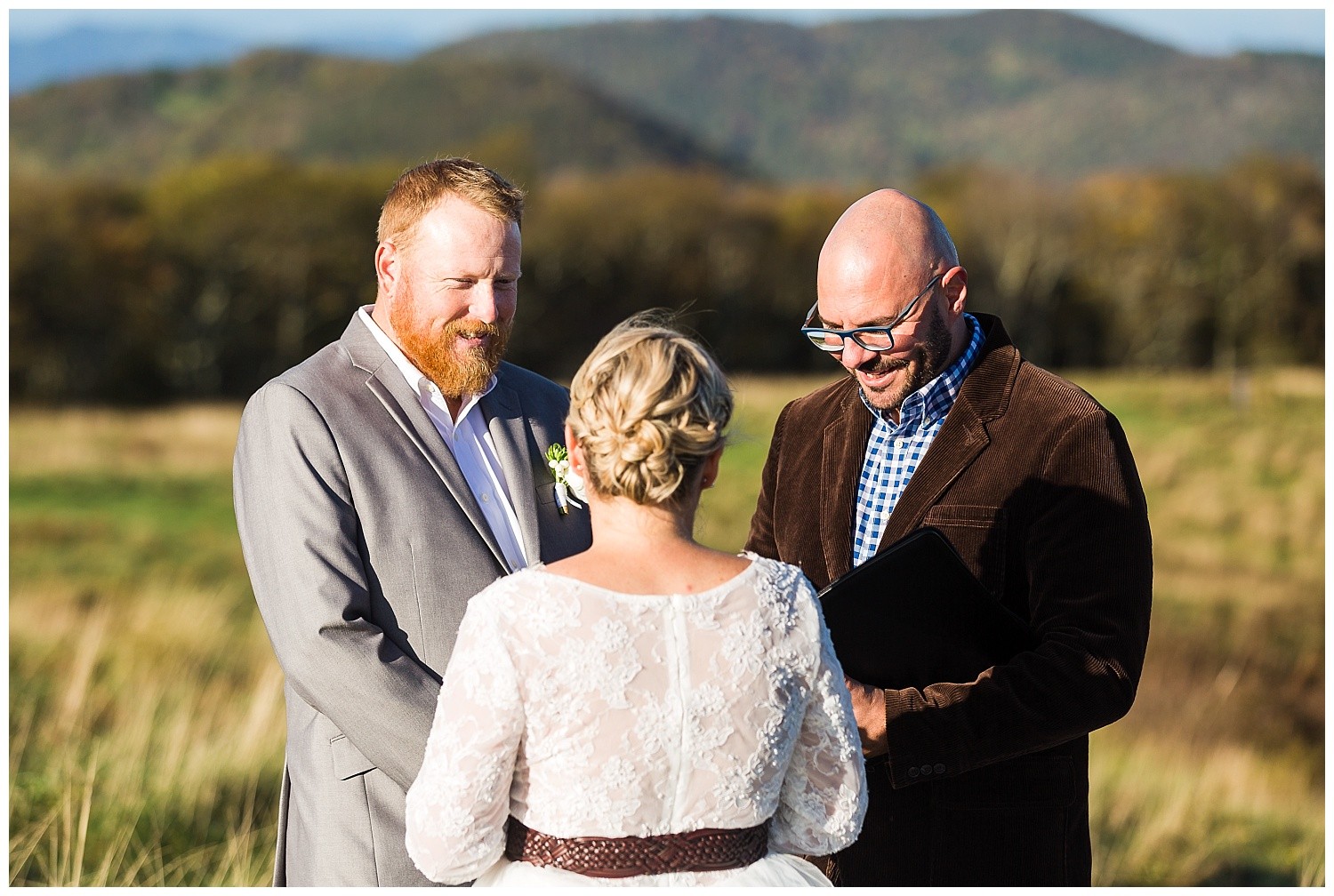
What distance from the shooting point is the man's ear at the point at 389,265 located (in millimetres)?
3025

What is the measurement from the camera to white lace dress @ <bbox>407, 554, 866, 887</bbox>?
1903 mm

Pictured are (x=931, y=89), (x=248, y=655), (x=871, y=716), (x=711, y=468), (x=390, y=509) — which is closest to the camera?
(x=711, y=468)

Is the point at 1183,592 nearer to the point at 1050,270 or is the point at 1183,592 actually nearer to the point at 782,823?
the point at 782,823

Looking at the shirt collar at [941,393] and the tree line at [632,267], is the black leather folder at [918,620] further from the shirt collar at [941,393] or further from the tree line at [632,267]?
the tree line at [632,267]

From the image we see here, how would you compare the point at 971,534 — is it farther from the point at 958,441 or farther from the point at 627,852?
the point at 627,852

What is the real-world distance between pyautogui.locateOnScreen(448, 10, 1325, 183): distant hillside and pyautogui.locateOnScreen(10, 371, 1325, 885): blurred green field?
3021 cm

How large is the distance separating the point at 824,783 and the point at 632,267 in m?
31.4

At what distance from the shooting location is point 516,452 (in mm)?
3141

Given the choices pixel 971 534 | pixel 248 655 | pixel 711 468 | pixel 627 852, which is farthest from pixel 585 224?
pixel 627 852

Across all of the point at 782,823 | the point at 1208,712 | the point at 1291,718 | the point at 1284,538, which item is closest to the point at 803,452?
the point at 782,823

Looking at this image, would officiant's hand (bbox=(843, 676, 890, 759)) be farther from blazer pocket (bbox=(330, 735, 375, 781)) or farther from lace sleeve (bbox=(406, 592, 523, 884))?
blazer pocket (bbox=(330, 735, 375, 781))

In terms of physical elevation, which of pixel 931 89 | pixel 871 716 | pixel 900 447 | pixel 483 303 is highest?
pixel 931 89

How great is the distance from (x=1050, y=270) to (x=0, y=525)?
32.5 meters

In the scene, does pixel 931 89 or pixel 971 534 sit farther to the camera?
pixel 931 89
